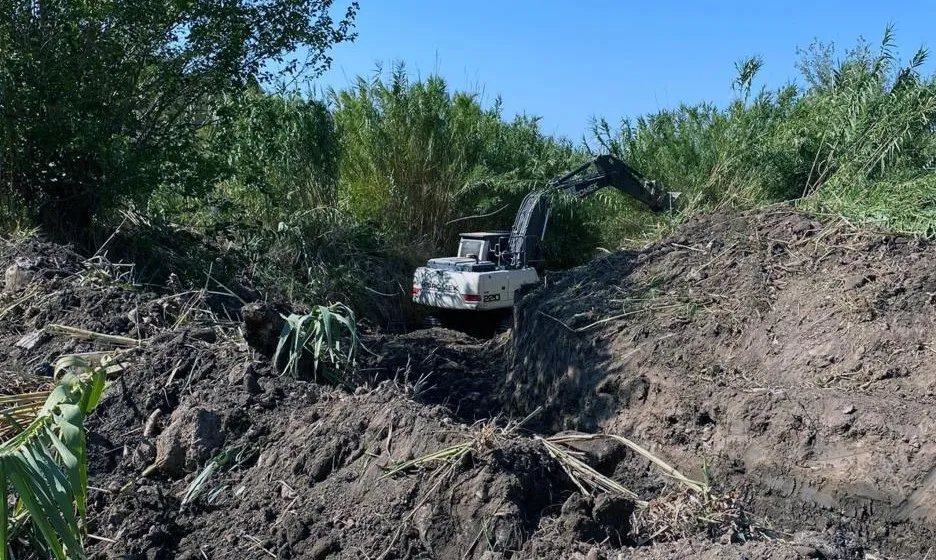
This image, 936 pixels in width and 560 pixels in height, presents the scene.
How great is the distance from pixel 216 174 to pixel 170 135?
662 mm

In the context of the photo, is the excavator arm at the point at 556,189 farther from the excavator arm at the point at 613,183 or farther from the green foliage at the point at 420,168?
the green foliage at the point at 420,168

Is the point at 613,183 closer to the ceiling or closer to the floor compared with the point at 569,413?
closer to the ceiling

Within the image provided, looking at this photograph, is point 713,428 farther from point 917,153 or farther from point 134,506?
point 917,153

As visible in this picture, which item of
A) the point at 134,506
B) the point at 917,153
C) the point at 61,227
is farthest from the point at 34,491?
the point at 917,153

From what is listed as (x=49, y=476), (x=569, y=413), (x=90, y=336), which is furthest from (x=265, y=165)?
(x=49, y=476)

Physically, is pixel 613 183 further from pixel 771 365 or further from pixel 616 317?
pixel 771 365

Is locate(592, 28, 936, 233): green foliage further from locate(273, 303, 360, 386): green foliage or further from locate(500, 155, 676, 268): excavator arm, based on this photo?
locate(273, 303, 360, 386): green foliage

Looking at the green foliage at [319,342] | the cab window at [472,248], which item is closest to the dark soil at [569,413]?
the green foliage at [319,342]

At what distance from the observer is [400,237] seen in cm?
1379

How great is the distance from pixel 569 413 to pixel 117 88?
580cm

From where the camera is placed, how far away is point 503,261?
36.6 ft

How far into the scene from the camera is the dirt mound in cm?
547

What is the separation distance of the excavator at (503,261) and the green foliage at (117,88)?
279 centimetres

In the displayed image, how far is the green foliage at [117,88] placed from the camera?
9234 millimetres
